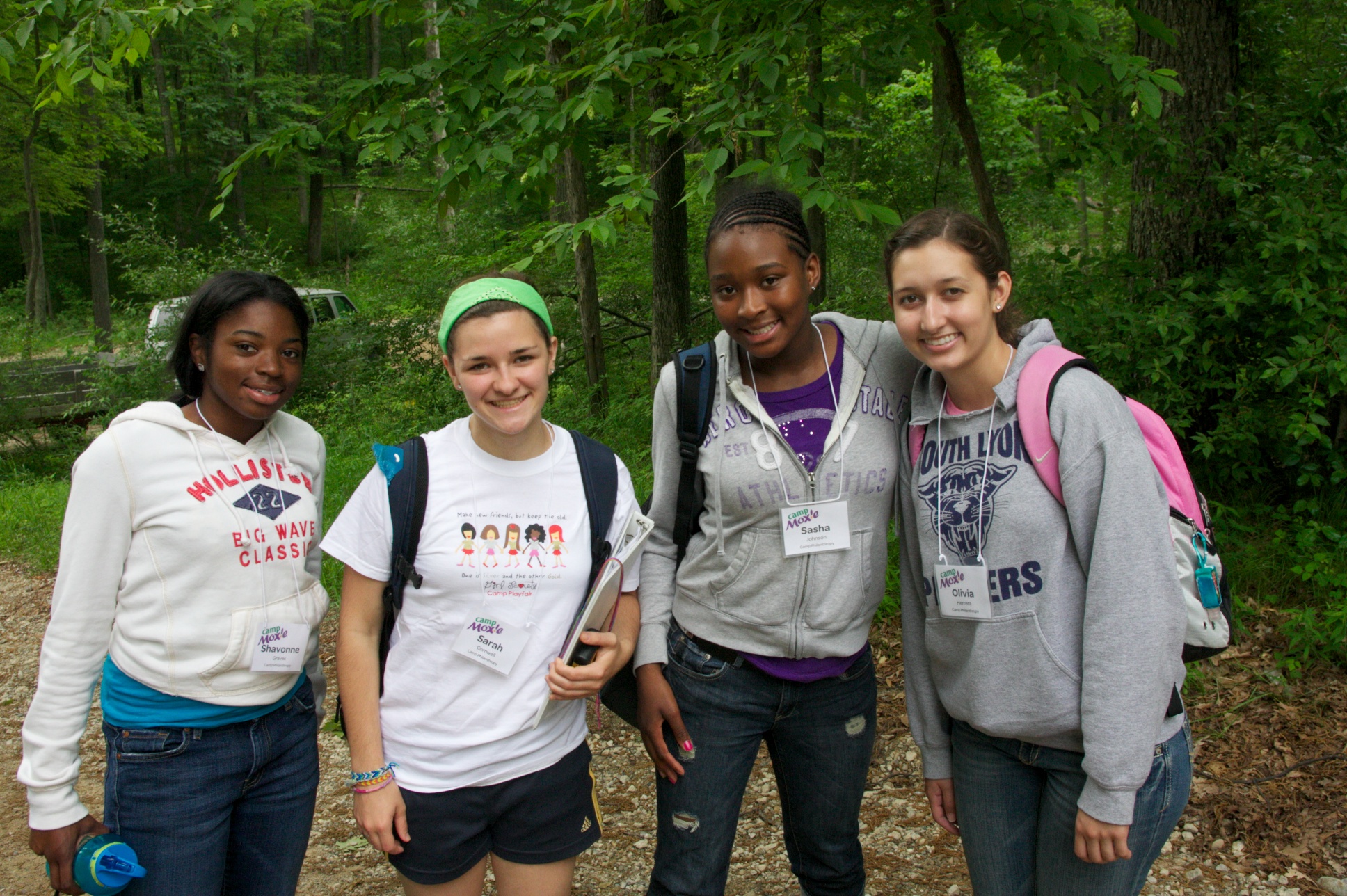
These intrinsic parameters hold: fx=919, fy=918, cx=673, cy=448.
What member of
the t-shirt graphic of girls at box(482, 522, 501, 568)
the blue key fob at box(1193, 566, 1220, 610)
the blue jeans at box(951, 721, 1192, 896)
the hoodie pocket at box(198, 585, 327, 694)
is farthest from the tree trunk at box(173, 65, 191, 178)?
the blue key fob at box(1193, 566, 1220, 610)

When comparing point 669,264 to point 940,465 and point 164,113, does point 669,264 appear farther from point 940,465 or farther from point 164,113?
point 164,113

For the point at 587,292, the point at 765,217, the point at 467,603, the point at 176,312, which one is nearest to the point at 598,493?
the point at 467,603

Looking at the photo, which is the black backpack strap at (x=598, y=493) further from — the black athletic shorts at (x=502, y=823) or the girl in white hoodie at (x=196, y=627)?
the girl in white hoodie at (x=196, y=627)

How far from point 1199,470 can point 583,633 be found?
4.23m

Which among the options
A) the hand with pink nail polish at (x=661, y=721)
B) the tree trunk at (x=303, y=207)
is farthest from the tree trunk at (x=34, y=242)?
the hand with pink nail polish at (x=661, y=721)

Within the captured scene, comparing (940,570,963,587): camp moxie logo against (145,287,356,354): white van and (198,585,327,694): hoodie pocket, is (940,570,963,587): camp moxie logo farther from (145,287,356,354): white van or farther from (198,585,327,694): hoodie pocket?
(145,287,356,354): white van

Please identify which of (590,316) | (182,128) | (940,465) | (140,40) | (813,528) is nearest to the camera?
(940,465)

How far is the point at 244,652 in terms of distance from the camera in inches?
80.6

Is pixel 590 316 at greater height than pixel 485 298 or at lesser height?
greater

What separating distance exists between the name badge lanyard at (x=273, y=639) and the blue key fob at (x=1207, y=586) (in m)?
1.93

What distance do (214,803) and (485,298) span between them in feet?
4.14

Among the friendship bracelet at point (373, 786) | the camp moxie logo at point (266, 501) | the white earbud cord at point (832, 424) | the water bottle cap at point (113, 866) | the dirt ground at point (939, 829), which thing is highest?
the white earbud cord at point (832, 424)

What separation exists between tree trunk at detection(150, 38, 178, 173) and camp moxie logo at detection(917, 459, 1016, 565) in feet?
113

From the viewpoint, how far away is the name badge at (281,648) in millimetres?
2070
